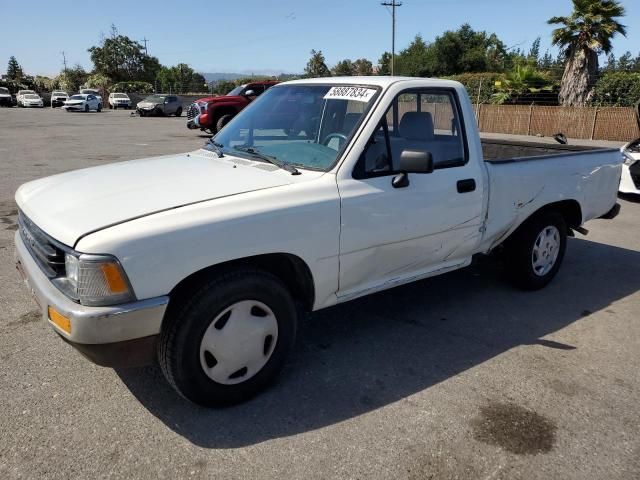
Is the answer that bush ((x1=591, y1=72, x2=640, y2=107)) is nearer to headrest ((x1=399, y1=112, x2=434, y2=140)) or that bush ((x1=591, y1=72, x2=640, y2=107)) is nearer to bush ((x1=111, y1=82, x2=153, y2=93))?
headrest ((x1=399, y1=112, x2=434, y2=140))

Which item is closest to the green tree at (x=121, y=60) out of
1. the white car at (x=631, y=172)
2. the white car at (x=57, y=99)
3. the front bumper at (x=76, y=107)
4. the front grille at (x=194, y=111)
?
the white car at (x=57, y=99)

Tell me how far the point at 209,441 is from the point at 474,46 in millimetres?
70371

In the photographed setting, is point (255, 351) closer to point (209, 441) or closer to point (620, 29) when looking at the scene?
point (209, 441)

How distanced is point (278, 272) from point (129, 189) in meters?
0.98

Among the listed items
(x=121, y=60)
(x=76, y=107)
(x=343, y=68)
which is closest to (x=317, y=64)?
(x=343, y=68)

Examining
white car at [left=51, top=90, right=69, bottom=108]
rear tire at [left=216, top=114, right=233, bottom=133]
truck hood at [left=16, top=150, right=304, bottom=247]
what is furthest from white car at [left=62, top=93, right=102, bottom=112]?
truck hood at [left=16, top=150, right=304, bottom=247]

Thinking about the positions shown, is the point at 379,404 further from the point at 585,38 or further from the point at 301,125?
the point at 585,38

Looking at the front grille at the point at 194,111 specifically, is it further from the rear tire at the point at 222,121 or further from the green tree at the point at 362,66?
the green tree at the point at 362,66

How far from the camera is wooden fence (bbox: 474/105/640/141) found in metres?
20.0

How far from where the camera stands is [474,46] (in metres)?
65.2

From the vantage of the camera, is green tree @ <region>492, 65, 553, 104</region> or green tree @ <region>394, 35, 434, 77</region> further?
green tree @ <region>394, 35, 434, 77</region>

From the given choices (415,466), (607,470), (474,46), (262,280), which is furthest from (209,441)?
(474,46)

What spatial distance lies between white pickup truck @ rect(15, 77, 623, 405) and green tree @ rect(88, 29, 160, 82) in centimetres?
8084

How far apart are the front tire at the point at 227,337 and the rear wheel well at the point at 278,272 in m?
0.04
